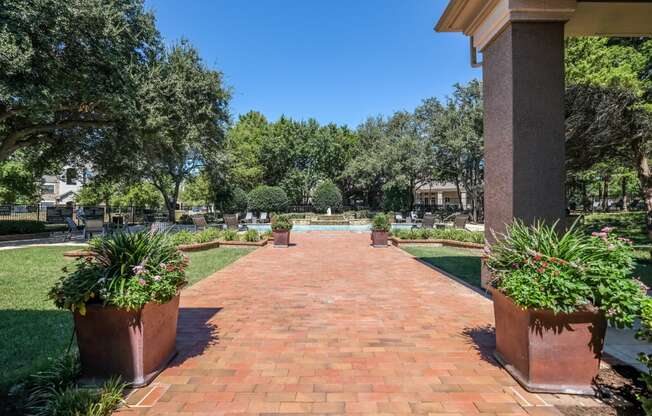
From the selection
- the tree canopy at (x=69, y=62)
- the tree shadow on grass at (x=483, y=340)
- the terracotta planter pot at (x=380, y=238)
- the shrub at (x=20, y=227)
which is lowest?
the tree shadow on grass at (x=483, y=340)

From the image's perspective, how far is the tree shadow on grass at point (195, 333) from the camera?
11.6 ft

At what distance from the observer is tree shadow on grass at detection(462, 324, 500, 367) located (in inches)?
134

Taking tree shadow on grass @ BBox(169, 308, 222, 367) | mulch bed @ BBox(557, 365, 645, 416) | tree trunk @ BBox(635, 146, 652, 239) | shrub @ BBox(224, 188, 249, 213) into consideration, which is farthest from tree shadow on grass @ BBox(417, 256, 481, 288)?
shrub @ BBox(224, 188, 249, 213)

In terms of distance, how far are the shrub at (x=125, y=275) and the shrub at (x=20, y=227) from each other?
1659 cm

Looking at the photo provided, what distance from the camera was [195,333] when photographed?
161 inches

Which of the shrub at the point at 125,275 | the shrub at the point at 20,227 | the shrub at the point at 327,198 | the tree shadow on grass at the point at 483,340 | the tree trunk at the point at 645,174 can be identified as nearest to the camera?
the shrub at the point at 125,275

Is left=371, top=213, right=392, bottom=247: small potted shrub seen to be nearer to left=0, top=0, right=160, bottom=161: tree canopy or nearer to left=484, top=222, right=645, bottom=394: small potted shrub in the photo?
left=0, top=0, right=160, bottom=161: tree canopy

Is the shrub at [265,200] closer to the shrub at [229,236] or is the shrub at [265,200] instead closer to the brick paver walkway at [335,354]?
the shrub at [229,236]

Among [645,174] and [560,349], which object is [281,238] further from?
[645,174]

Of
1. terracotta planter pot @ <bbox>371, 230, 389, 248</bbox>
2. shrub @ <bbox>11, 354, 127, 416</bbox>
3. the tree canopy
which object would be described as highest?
the tree canopy

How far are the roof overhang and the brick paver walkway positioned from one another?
409cm

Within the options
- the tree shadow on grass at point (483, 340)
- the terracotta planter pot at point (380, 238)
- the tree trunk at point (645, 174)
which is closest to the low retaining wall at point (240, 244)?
the terracotta planter pot at point (380, 238)

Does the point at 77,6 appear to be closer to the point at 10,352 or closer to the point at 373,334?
the point at 10,352

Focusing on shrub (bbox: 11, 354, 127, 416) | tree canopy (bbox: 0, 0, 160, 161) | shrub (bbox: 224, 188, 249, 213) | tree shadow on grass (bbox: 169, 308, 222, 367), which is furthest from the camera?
shrub (bbox: 224, 188, 249, 213)
